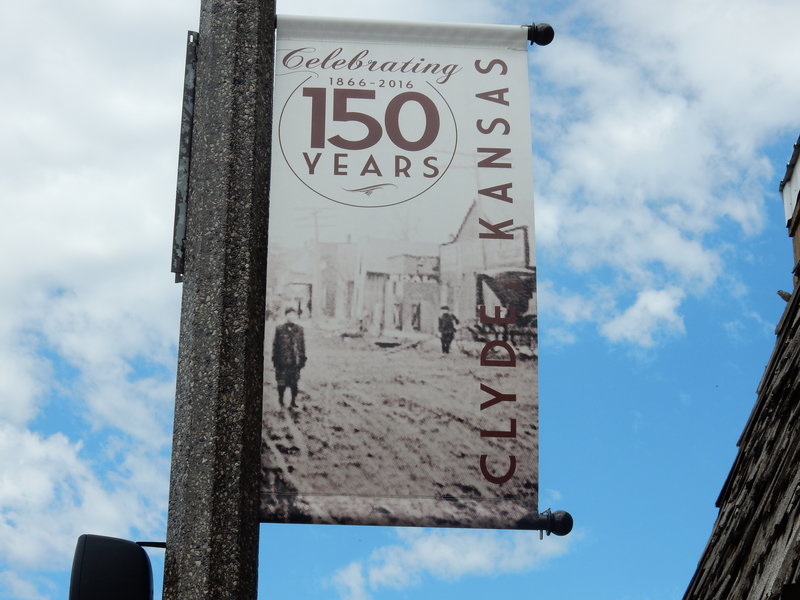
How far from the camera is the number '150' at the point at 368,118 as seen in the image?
6062mm

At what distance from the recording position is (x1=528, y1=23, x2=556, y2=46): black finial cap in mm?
6398

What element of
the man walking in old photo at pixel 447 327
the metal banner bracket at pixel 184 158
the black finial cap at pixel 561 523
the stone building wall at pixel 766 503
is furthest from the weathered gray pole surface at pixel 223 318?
the stone building wall at pixel 766 503

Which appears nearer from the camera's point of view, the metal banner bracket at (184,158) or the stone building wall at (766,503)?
the stone building wall at (766,503)

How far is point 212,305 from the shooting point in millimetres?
5488

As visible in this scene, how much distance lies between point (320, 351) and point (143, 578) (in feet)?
4.20

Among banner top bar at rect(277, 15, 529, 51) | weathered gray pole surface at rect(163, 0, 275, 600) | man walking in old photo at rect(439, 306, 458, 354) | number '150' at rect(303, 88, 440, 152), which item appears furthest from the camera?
banner top bar at rect(277, 15, 529, 51)

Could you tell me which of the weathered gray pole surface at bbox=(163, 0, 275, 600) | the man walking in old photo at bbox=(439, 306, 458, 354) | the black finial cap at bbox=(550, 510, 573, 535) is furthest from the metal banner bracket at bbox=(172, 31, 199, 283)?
the black finial cap at bbox=(550, 510, 573, 535)

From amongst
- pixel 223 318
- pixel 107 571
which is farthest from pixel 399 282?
pixel 107 571

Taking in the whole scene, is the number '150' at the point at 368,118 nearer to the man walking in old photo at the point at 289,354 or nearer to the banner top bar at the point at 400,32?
the banner top bar at the point at 400,32

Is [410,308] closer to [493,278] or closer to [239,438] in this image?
[493,278]

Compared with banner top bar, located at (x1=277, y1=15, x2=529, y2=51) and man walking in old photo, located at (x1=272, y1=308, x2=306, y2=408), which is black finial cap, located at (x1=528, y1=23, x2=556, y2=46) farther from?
man walking in old photo, located at (x1=272, y1=308, x2=306, y2=408)

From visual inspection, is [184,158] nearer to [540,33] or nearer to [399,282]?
[399,282]

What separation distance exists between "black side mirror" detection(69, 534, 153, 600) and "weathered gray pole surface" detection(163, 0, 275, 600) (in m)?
0.16

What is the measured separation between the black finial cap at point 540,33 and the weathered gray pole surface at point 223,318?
4.46 feet
